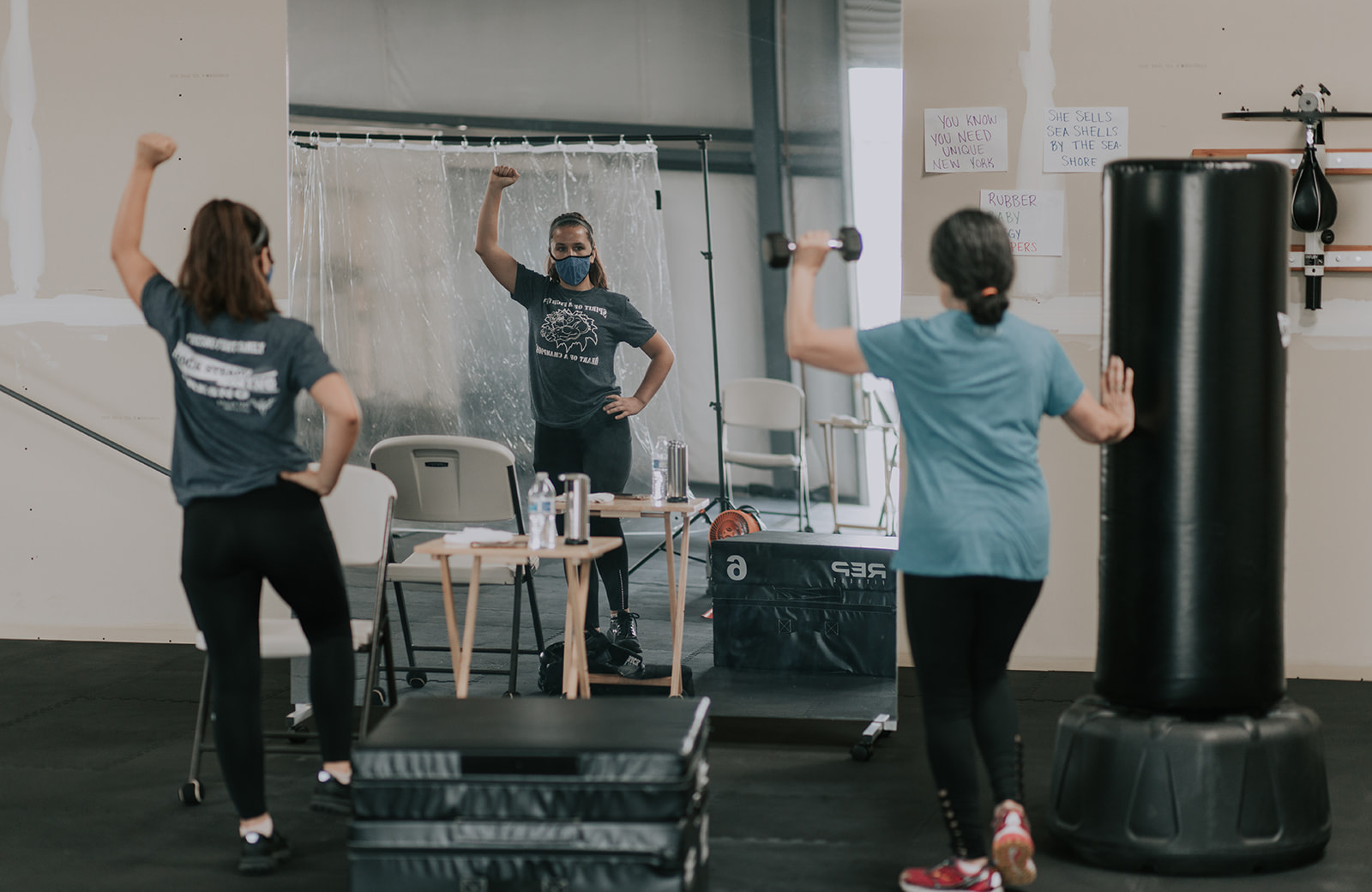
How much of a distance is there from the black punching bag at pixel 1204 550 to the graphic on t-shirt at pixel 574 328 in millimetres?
1953

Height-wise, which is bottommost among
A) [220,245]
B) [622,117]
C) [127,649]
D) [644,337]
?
[127,649]

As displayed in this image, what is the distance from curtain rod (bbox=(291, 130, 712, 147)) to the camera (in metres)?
4.29

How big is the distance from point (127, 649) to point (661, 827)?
358 cm

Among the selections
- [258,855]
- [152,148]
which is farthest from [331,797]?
[152,148]

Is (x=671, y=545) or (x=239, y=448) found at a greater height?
(x=239, y=448)

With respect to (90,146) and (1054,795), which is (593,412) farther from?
(90,146)

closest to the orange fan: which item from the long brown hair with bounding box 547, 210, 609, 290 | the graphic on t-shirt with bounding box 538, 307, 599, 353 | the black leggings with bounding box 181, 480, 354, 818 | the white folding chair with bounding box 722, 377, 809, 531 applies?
the white folding chair with bounding box 722, 377, 809, 531

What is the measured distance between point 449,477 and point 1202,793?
2436 mm

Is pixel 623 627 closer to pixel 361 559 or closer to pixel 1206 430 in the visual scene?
pixel 361 559

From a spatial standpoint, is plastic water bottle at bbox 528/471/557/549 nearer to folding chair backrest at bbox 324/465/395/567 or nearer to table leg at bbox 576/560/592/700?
table leg at bbox 576/560/592/700

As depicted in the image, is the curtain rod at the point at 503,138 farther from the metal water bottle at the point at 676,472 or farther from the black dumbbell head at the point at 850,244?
the black dumbbell head at the point at 850,244

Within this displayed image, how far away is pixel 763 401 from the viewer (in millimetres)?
4305

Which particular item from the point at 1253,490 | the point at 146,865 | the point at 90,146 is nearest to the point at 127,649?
the point at 90,146

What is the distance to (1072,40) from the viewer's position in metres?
4.58
